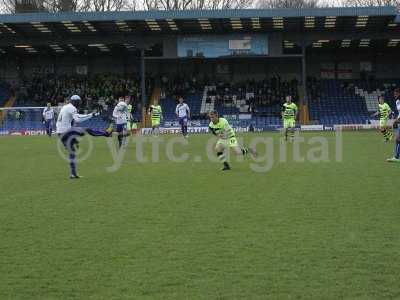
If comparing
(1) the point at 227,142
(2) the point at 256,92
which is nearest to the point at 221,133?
(1) the point at 227,142

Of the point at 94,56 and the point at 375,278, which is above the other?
the point at 94,56

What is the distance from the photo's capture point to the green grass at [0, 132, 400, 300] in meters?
6.68

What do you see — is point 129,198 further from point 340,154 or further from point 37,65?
point 37,65

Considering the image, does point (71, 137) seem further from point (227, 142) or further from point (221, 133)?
point (227, 142)

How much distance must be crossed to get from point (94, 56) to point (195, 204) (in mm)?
45057

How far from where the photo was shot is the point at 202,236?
8.99 m

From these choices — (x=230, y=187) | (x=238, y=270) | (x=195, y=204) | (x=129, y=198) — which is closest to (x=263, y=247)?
(x=238, y=270)

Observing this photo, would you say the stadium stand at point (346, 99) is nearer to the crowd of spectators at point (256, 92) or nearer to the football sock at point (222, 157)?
the crowd of spectators at point (256, 92)

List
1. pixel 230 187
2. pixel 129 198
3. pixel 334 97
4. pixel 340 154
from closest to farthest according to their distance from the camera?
pixel 129 198 → pixel 230 187 → pixel 340 154 → pixel 334 97

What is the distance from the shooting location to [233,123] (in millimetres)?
46625

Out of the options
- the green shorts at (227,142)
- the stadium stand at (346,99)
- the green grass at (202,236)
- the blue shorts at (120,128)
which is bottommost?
the green grass at (202,236)

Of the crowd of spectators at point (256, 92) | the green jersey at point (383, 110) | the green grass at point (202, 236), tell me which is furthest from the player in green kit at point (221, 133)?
the crowd of spectators at point (256, 92)

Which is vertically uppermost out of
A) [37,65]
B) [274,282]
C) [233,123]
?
[37,65]

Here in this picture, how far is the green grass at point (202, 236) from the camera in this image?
6676 mm
